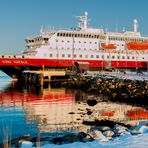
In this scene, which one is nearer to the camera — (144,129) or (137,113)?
(144,129)

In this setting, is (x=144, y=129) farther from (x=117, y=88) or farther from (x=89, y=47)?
(x=89, y=47)

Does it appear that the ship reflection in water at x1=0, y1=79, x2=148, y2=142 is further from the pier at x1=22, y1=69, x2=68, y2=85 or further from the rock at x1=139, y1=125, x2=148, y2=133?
the pier at x1=22, y1=69, x2=68, y2=85

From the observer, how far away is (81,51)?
66062 millimetres

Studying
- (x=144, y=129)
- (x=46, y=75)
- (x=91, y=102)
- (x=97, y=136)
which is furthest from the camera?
(x=46, y=75)

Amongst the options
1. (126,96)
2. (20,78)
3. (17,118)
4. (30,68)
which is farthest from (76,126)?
(20,78)

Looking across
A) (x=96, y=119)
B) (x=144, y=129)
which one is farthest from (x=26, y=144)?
(x=96, y=119)

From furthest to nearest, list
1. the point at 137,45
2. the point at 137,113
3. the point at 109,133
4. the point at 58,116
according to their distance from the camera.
Answer: the point at 137,45
the point at 137,113
the point at 58,116
the point at 109,133

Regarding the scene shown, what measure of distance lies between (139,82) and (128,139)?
79.4 ft

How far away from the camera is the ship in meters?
62.2

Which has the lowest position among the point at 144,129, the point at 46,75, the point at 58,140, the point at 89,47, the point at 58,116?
the point at 58,116

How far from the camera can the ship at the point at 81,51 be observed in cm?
6225

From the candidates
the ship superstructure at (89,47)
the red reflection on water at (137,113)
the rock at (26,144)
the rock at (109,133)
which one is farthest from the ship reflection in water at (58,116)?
the ship superstructure at (89,47)

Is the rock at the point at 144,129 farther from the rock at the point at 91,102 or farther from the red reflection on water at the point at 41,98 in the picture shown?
the red reflection on water at the point at 41,98

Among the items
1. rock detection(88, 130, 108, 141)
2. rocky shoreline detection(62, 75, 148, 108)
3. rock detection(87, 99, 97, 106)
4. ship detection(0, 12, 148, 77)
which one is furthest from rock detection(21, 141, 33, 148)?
ship detection(0, 12, 148, 77)
